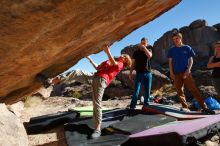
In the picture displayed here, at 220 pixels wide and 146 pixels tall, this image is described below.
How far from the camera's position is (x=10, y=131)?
20.0 ft

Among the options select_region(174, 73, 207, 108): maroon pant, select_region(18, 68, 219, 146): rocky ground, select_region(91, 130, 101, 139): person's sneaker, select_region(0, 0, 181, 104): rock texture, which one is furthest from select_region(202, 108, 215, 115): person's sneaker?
select_region(91, 130, 101, 139): person's sneaker

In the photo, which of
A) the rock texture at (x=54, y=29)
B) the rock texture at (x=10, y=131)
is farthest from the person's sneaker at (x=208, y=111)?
the rock texture at (x=10, y=131)

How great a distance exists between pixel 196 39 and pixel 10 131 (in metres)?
49.5

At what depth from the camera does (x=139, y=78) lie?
31.2 ft

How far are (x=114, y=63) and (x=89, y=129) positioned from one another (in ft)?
5.45

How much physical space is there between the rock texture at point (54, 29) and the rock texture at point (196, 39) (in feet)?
144

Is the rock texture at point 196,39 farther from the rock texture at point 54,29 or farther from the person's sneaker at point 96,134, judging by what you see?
the person's sneaker at point 96,134

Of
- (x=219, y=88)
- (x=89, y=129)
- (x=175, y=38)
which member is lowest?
(x=89, y=129)

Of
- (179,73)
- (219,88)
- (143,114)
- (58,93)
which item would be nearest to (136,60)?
(179,73)

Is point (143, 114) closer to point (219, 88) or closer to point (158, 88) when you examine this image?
point (219, 88)

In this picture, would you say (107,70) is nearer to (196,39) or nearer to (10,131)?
(10,131)

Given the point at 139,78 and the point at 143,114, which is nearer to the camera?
the point at 143,114

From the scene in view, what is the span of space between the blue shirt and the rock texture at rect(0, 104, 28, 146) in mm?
4676

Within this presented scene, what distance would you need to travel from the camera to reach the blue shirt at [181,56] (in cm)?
891
